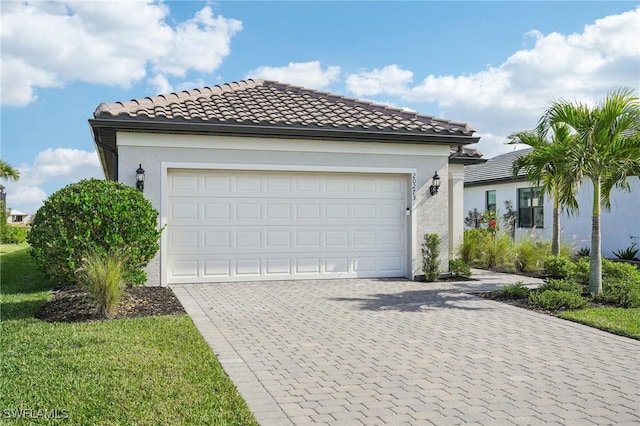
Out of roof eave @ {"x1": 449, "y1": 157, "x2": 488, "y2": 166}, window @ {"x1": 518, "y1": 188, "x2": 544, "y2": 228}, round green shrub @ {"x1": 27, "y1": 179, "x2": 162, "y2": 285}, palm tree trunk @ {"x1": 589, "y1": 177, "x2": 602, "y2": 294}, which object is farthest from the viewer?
window @ {"x1": 518, "y1": 188, "x2": 544, "y2": 228}

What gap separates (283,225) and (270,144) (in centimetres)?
188

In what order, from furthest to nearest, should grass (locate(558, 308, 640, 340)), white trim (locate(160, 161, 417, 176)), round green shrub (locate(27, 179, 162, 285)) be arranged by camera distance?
white trim (locate(160, 161, 417, 176)), round green shrub (locate(27, 179, 162, 285)), grass (locate(558, 308, 640, 340))

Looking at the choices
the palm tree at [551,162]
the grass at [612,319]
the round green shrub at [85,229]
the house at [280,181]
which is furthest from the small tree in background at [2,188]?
the grass at [612,319]

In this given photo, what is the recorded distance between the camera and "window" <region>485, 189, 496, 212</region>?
79.2 ft

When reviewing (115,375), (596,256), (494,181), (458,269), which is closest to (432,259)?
(458,269)

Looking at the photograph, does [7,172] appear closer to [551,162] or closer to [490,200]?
[490,200]

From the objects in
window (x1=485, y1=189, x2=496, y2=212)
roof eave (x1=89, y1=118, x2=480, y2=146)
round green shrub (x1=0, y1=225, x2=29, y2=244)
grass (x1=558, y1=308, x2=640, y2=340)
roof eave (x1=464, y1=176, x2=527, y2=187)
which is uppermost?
roof eave (x1=89, y1=118, x2=480, y2=146)

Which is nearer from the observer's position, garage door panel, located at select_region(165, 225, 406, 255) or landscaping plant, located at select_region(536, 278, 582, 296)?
landscaping plant, located at select_region(536, 278, 582, 296)

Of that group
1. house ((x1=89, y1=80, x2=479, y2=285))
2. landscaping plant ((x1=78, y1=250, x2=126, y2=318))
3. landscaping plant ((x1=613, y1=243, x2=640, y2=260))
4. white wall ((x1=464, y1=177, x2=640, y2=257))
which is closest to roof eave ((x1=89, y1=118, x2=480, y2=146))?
house ((x1=89, y1=80, x2=479, y2=285))

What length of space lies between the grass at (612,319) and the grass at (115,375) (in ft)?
18.5

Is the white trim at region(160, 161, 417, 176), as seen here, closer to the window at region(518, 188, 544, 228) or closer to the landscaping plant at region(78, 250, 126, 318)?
the landscaping plant at region(78, 250, 126, 318)

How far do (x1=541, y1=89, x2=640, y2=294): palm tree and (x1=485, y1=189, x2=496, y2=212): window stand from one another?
45.3 feet

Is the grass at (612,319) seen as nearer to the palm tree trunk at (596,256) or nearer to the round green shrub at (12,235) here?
the palm tree trunk at (596,256)

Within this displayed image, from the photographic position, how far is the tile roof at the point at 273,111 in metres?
11.5
